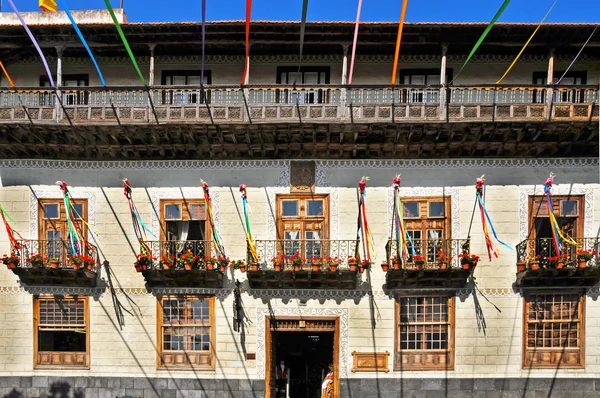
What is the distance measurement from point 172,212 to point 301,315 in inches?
194

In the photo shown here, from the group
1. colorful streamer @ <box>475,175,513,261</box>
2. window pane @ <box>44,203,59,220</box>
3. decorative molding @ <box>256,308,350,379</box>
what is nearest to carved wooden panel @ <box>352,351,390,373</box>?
decorative molding @ <box>256,308,350,379</box>

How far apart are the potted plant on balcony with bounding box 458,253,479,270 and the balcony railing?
3769 millimetres

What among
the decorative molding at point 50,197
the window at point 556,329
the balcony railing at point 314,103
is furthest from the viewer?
the decorative molding at point 50,197

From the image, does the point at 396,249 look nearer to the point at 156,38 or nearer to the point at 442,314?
the point at 442,314

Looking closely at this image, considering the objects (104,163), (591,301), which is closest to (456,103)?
(591,301)

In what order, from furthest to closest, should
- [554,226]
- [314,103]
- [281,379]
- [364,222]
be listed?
[281,379], [364,222], [314,103], [554,226]

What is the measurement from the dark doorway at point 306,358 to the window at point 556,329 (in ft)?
20.9

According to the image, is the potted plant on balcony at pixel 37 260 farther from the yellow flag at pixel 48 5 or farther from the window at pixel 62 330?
the yellow flag at pixel 48 5

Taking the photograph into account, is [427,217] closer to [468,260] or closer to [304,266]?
[468,260]

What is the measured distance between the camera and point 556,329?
44.8 ft

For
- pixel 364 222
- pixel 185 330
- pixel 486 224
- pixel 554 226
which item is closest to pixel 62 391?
pixel 185 330

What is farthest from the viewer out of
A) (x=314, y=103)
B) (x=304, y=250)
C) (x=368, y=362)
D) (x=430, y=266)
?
(x=368, y=362)

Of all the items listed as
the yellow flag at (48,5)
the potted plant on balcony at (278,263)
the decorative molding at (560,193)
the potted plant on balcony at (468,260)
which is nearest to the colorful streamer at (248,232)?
the potted plant on balcony at (278,263)

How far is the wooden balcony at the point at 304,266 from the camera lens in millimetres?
13141
